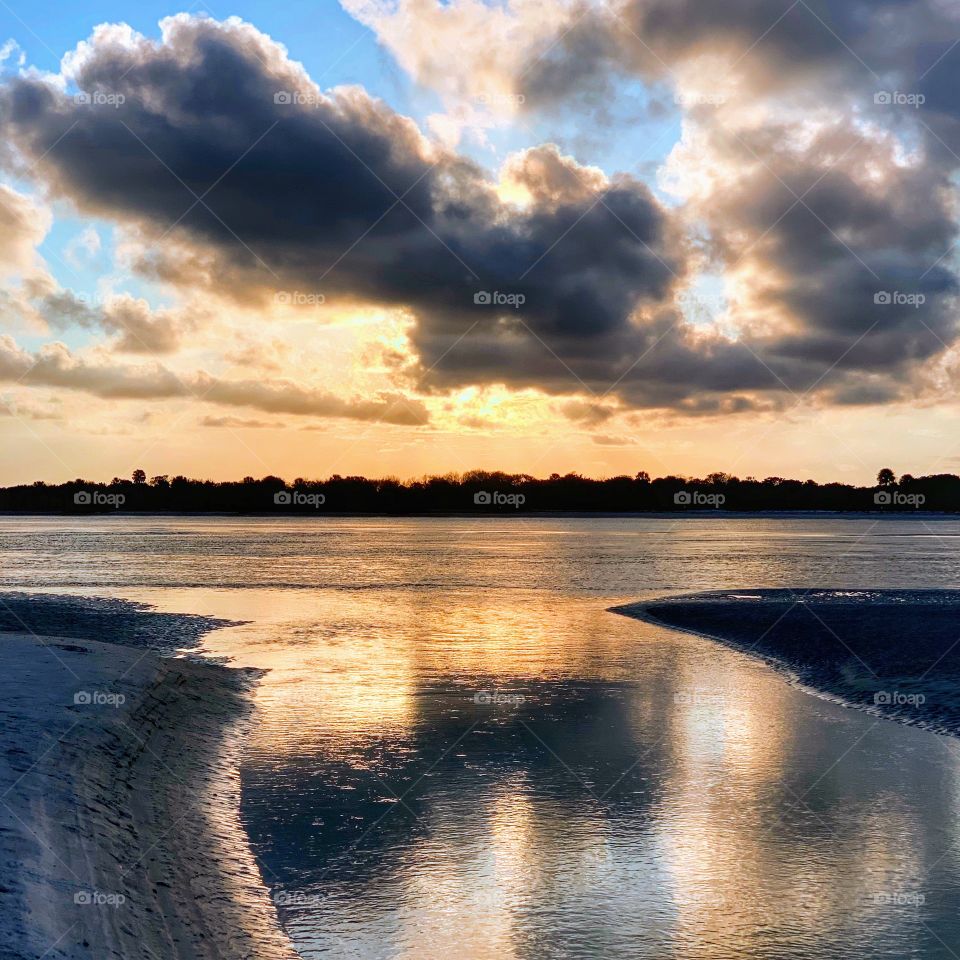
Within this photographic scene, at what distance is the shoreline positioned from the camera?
309 inches

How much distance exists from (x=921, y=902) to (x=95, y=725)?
36.0 ft

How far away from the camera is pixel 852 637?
27031mm

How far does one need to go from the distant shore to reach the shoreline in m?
13.0

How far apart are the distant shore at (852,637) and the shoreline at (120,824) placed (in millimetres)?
12982

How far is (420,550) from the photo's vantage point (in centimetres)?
9219

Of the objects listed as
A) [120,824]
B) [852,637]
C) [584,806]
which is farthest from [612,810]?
[852,637]

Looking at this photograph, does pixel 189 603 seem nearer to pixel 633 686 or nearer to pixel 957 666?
pixel 633 686

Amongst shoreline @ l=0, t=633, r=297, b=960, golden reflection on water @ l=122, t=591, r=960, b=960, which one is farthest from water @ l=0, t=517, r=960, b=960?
shoreline @ l=0, t=633, r=297, b=960

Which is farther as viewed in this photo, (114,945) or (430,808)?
(430,808)

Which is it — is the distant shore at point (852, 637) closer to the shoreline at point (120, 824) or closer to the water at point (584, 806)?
the water at point (584, 806)

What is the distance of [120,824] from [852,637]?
22239 mm

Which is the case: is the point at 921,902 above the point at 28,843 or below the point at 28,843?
below

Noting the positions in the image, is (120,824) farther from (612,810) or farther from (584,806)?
(612,810)

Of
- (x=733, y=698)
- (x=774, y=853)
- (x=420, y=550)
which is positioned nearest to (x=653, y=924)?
(x=774, y=853)
